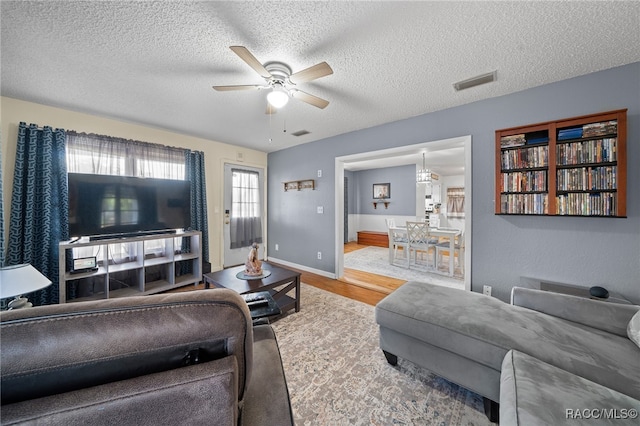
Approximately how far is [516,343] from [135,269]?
4.05 meters

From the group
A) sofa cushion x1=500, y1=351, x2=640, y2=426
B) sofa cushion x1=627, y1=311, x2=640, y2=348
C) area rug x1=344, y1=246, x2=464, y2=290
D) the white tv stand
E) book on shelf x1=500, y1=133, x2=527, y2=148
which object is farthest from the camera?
area rug x1=344, y1=246, x2=464, y2=290

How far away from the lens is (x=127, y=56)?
184 centimetres

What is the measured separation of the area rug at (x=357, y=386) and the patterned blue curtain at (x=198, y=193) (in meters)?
2.34

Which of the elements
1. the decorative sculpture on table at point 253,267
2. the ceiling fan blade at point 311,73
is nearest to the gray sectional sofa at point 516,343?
the decorative sculpture on table at point 253,267

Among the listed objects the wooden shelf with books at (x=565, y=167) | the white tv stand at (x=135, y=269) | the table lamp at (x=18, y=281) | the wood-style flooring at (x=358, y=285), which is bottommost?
the wood-style flooring at (x=358, y=285)

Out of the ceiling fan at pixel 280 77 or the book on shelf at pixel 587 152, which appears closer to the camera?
the ceiling fan at pixel 280 77

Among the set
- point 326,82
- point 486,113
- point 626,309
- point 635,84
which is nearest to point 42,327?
point 326,82

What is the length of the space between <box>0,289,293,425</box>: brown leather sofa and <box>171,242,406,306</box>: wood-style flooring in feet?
8.34

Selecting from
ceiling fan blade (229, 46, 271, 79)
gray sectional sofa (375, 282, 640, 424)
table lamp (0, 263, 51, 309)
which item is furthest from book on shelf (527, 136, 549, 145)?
table lamp (0, 263, 51, 309)

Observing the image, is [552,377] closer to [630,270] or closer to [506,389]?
[506,389]

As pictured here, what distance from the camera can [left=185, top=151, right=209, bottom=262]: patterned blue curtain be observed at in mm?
3783

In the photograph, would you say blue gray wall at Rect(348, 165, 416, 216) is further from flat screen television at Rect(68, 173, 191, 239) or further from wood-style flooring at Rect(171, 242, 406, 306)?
flat screen television at Rect(68, 173, 191, 239)

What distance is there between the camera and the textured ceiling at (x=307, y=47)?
4.68 ft

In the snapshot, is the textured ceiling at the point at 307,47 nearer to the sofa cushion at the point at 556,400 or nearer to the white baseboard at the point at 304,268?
the sofa cushion at the point at 556,400
